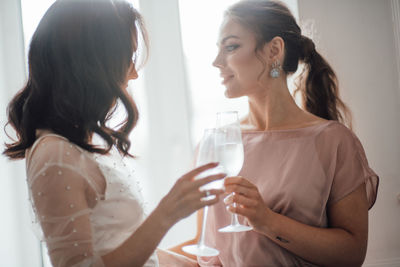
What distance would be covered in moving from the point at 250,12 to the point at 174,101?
96 centimetres

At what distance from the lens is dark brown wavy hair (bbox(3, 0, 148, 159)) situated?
0.86 metres

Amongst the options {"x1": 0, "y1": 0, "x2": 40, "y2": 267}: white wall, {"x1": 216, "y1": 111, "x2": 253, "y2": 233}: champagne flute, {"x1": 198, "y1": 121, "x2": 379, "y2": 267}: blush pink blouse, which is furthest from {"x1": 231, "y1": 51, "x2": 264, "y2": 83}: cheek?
{"x1": 0, "y1": 0, "x2": 40, "y2": 267}: white wall

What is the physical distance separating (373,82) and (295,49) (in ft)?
2.25

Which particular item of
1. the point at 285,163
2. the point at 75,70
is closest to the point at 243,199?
the point at 285,163

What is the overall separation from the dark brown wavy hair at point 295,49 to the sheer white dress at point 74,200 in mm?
771

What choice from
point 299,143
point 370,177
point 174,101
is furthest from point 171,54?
point 370,177

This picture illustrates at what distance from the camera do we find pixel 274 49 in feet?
4.47

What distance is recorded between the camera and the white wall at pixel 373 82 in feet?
6.14

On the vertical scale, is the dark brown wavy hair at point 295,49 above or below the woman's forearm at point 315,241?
above

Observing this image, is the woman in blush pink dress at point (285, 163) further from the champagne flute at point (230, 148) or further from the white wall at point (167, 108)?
the white wall at point (167, 108)

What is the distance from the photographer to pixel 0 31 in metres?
2.09

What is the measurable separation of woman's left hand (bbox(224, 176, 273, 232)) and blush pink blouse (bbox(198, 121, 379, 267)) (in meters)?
0.22

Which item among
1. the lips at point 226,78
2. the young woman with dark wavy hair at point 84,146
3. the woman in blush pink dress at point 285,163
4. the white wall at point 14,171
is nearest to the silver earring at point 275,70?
the woman in blush pink dress at point 285,163

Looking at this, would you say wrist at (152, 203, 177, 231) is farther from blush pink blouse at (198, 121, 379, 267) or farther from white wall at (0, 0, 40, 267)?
white wall at (0, 0, 40, 267)
